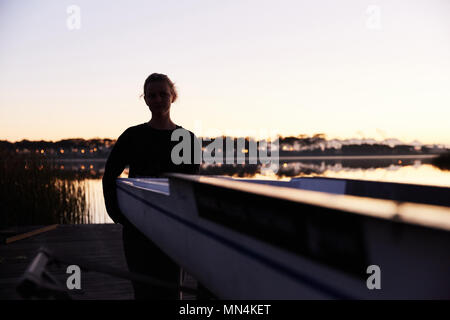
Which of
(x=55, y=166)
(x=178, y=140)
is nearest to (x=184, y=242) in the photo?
(x=178, y=140)

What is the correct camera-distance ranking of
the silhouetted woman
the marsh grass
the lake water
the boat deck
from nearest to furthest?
the silhouetted woman → the boat deck → the marsh grass → the lake water

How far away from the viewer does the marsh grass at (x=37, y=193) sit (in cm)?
759

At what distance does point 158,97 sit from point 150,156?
41 centimetres

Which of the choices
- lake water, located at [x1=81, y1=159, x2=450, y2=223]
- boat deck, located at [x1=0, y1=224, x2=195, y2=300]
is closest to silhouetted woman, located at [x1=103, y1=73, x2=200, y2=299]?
boat deck, located at [x1=0, y1=224, x2=195, y2=300]

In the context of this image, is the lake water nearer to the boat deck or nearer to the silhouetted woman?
the boat deck

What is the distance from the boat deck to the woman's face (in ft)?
4.51

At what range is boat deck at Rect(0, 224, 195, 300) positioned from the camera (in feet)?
13.9

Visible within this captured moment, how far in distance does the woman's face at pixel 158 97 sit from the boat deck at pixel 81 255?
4.51 ft

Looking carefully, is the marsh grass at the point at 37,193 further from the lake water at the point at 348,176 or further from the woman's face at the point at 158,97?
the woman's face at the point at 158,97

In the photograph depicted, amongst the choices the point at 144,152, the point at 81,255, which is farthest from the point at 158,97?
the point at 81,255

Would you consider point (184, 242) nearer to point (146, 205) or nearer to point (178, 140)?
point (146, 205)

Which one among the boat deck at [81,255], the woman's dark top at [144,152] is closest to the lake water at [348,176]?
the boat deck at [81,255]

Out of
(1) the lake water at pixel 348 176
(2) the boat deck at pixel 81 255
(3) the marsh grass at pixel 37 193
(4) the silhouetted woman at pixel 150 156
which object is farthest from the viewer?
(1) the lake water at pixel 348 176

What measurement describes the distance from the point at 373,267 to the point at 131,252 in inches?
79.7
